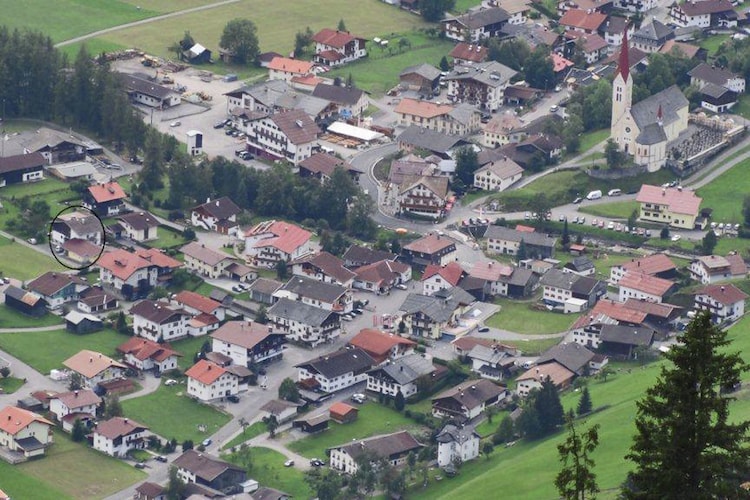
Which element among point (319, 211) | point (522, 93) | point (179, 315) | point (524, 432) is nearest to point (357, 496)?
point (524, 432)

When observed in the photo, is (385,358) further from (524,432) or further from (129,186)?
(129,186)

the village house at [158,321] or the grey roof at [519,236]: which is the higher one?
the grey roof at [519,236]

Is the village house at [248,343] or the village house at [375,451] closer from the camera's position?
the village house at [375,451]

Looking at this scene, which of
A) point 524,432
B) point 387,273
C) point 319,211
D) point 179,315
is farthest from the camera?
point 319,211

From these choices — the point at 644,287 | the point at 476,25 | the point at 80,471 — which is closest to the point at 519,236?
the point at 644,287

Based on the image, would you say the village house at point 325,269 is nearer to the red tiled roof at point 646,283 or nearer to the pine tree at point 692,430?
the red tiled roof at point 646,283

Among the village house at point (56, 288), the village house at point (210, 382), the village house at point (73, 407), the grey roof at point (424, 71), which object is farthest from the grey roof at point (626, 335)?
the grey roof at point (424, 71)
